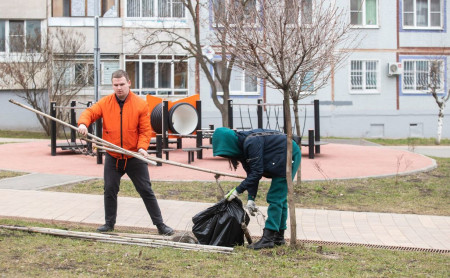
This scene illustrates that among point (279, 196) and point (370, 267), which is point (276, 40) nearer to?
point (279, 196)

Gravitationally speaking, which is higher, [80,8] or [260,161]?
[80,8]

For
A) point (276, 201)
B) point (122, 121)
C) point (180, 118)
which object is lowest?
point (276, 201)

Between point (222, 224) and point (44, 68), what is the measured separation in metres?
25.2

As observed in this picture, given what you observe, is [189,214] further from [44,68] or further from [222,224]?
[44,68]

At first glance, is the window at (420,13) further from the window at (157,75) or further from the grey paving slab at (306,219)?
the grey paving slab at (306,219)

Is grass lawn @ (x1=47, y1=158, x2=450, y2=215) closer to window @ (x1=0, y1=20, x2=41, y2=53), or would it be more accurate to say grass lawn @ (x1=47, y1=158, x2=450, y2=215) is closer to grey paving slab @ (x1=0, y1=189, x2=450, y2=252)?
grey paving slab @ (x1=0, y1=189, x2=450, y2=252)

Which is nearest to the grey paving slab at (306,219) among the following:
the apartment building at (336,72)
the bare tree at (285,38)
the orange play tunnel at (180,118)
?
the bare tree at (285,38)

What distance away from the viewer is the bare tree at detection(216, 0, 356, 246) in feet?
23.0

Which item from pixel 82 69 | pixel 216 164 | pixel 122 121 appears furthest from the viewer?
pixel 82 69

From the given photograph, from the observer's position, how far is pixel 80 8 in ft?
105

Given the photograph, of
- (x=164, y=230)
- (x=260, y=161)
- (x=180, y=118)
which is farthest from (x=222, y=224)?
(x=180, y=118)

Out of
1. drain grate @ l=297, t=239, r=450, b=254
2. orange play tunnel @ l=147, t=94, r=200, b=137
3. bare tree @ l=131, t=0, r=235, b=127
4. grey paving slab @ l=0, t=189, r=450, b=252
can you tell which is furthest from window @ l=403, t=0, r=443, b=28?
drain grate @ l=297, t=239, r=450, b=254

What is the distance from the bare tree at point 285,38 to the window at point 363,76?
69.9 feet

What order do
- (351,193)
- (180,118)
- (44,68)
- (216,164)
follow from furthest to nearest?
(44,68) < (180,118) < (216,164) < (351,193)
